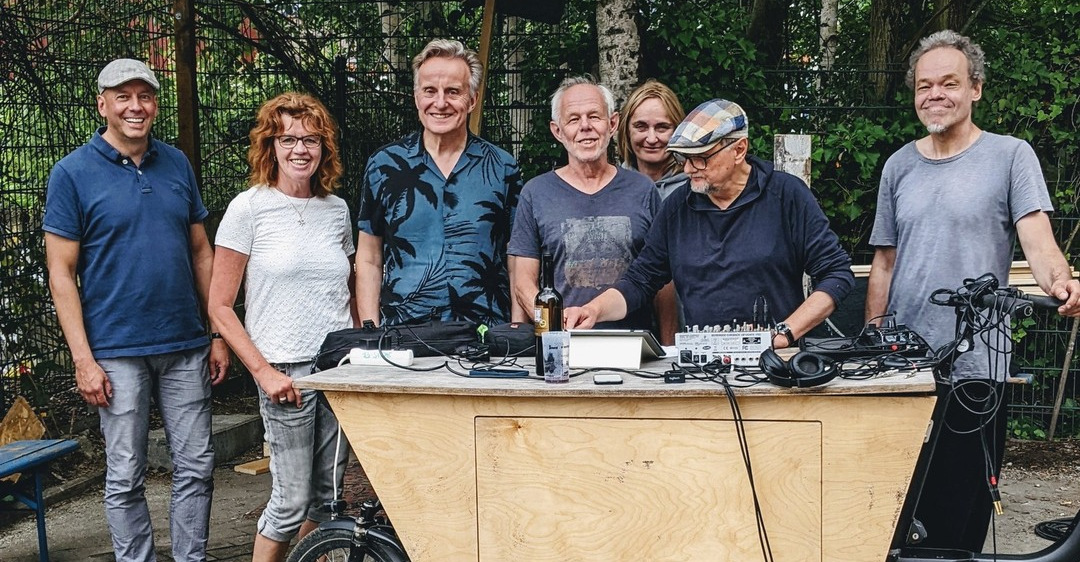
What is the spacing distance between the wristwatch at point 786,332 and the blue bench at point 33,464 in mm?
3224

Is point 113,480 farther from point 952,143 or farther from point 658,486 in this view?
point 952,143

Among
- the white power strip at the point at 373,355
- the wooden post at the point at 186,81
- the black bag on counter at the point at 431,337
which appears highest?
the wooden post at the point at 186,81

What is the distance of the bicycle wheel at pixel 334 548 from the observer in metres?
3.24

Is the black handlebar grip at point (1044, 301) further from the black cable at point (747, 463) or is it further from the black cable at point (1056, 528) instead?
the black cable at point (747, 463)

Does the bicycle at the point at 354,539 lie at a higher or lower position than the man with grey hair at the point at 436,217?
lower

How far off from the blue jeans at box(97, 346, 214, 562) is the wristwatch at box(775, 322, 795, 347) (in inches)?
86.8

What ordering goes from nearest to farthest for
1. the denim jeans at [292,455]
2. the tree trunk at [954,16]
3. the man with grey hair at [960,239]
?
1. the man with grey hair at [960,239]
2. the denim jeans at [292,455]
3. the tree trunk at [954,16]

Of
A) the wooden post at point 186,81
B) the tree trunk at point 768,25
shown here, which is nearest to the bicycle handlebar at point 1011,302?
the wooden post at point 186,81

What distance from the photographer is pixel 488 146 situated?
4.01m

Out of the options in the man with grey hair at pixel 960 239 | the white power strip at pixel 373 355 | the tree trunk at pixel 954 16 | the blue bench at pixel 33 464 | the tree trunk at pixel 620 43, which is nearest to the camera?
the white power strip at pixel 373 355

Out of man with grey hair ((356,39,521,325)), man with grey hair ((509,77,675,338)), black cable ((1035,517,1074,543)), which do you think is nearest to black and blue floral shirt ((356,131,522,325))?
man with grey hair ((356,39,521,325))

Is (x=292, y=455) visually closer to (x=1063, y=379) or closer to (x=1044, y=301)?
(x=1044, y=301)

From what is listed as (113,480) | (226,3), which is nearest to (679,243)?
(113,480)

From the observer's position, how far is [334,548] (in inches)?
130
